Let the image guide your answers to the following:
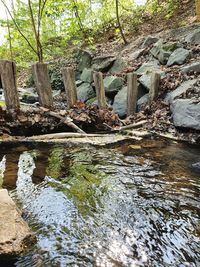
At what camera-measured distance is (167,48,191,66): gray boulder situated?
327 inches

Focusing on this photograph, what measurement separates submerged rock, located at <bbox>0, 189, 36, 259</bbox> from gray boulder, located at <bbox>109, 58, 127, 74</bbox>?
8.68 metres

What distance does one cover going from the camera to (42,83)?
20.1ft

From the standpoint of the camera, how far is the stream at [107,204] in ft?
6.73

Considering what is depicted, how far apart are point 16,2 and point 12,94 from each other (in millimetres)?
7322

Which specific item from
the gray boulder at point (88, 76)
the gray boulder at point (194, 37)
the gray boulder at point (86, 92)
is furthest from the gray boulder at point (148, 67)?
the gray boulder at point (88, 76)

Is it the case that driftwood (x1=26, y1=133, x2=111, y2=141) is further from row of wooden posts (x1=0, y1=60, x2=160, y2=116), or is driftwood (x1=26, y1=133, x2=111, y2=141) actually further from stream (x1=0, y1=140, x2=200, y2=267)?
row of wooden posts (x1=0, y1=60, x2=160, y2=116)

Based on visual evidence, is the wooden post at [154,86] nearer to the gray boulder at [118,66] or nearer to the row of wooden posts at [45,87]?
the row of wooden posts at [45,87]

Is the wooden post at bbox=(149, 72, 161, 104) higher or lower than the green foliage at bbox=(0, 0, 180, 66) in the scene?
lower

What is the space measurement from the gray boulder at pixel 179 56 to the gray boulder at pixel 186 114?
265 cm

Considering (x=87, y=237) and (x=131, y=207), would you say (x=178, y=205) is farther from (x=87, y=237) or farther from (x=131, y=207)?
(x=87, y=237)

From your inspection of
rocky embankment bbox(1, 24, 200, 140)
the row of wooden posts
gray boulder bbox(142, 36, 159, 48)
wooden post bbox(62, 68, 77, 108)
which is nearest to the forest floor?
rocky embankment bbox(1, 24, 200, 140)

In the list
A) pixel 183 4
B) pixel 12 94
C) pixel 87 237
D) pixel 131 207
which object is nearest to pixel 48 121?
pixel 12 94

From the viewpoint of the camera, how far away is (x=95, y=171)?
3865 millimetres

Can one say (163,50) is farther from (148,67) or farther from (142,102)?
(142,102)
